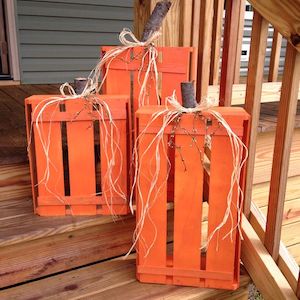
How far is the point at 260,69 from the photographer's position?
3.60 feet

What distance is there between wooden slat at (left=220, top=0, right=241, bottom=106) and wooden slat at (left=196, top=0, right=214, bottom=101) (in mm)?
148

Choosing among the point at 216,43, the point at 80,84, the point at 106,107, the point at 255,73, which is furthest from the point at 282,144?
the point at 216,43

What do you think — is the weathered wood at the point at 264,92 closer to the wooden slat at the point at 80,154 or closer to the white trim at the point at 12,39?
the wooden slat at the point at 80,154

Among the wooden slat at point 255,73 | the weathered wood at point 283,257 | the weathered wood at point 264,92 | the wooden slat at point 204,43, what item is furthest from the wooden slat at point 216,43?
the weathered wood at point 283,257

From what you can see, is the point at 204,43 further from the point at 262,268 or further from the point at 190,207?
the point at 262,268

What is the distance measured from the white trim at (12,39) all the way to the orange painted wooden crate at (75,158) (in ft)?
7.65

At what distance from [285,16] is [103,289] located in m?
0.88

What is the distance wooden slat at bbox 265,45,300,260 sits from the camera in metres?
0.98

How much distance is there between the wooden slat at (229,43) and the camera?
1.27 m

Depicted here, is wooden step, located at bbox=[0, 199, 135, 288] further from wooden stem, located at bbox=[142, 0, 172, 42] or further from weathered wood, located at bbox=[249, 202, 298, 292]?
wooden stem, located at bbox=[142, 0, 172, 42]

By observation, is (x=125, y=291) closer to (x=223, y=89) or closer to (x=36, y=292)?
(x=36, y=292)

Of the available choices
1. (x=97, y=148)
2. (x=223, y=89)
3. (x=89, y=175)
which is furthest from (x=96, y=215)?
(x=223, y=89)

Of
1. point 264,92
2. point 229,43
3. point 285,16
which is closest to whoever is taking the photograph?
point 285,16

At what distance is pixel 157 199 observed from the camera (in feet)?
3.39
